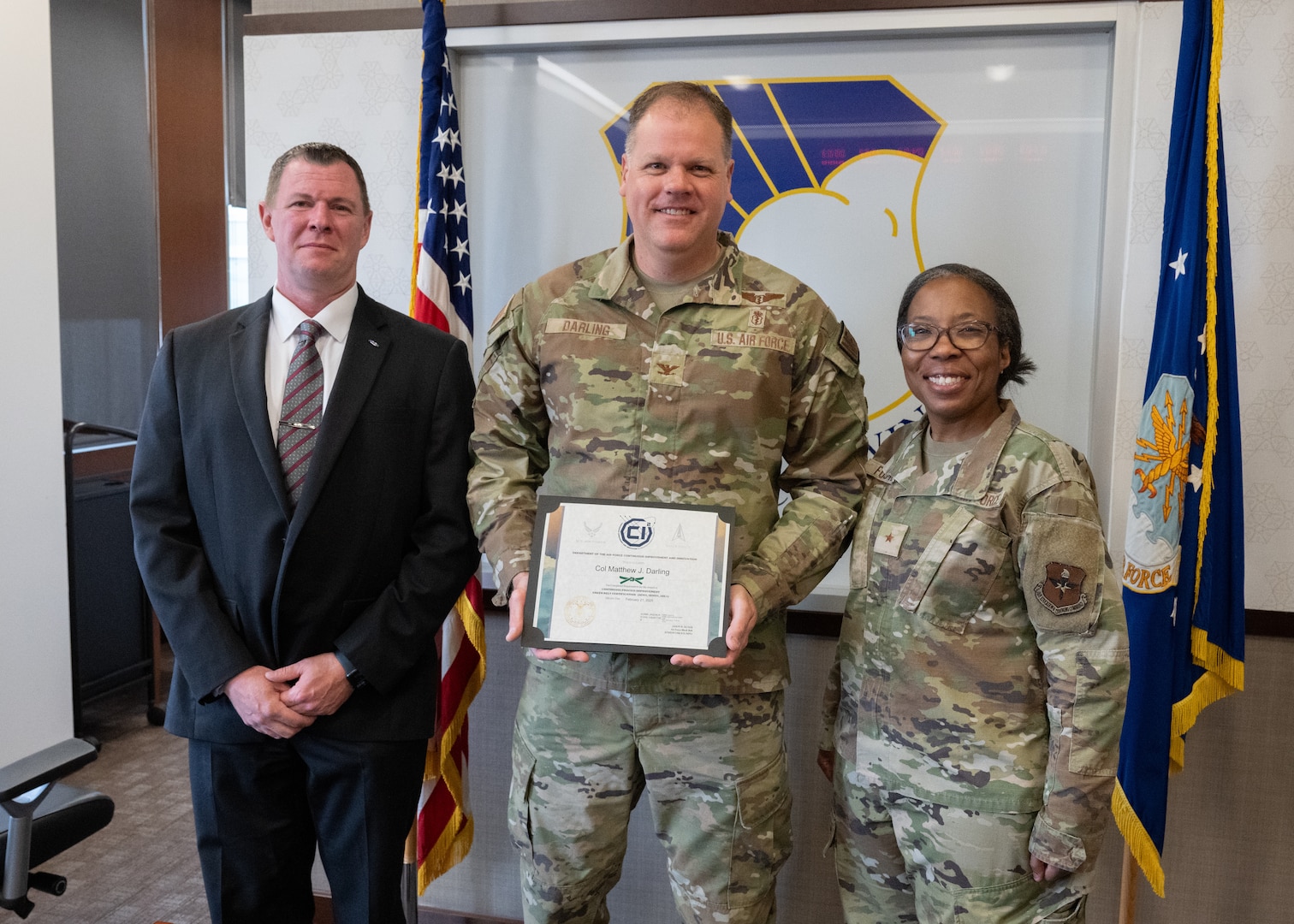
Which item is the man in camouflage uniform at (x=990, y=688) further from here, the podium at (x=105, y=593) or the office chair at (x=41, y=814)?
the podium at (x=105, y=593)

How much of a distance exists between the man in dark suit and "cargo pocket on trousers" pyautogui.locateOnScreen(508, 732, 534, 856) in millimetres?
197

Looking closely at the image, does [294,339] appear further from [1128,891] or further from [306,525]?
[1128,891]

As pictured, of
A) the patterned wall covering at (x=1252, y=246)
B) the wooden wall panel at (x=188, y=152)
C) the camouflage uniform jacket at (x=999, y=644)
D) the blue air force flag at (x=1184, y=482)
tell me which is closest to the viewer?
the camouflage uniform jacket at (x=999, y=644)

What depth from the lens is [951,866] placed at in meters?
1.46

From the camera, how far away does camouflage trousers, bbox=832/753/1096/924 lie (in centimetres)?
144

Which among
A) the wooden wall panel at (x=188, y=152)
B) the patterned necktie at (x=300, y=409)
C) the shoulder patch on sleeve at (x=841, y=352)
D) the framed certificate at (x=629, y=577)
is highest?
the wooden wall panel at (x=188, y=152)

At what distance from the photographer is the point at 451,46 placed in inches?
92.0

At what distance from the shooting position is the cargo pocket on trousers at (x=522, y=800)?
1.65m

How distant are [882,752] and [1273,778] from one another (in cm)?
127

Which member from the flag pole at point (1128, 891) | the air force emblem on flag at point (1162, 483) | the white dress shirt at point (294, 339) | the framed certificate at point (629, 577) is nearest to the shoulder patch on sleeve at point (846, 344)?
the framed certificate at point (629, 577)

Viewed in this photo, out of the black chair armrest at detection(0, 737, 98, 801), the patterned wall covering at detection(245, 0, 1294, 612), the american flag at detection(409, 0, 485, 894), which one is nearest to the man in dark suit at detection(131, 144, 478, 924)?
the black chair armrest at detection(0, 737, 98, 801)

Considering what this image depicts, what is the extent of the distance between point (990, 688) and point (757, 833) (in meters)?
0.44

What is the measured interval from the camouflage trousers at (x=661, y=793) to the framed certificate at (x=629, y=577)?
0.66 feet

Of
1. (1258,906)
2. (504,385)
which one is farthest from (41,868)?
(1258,906)
